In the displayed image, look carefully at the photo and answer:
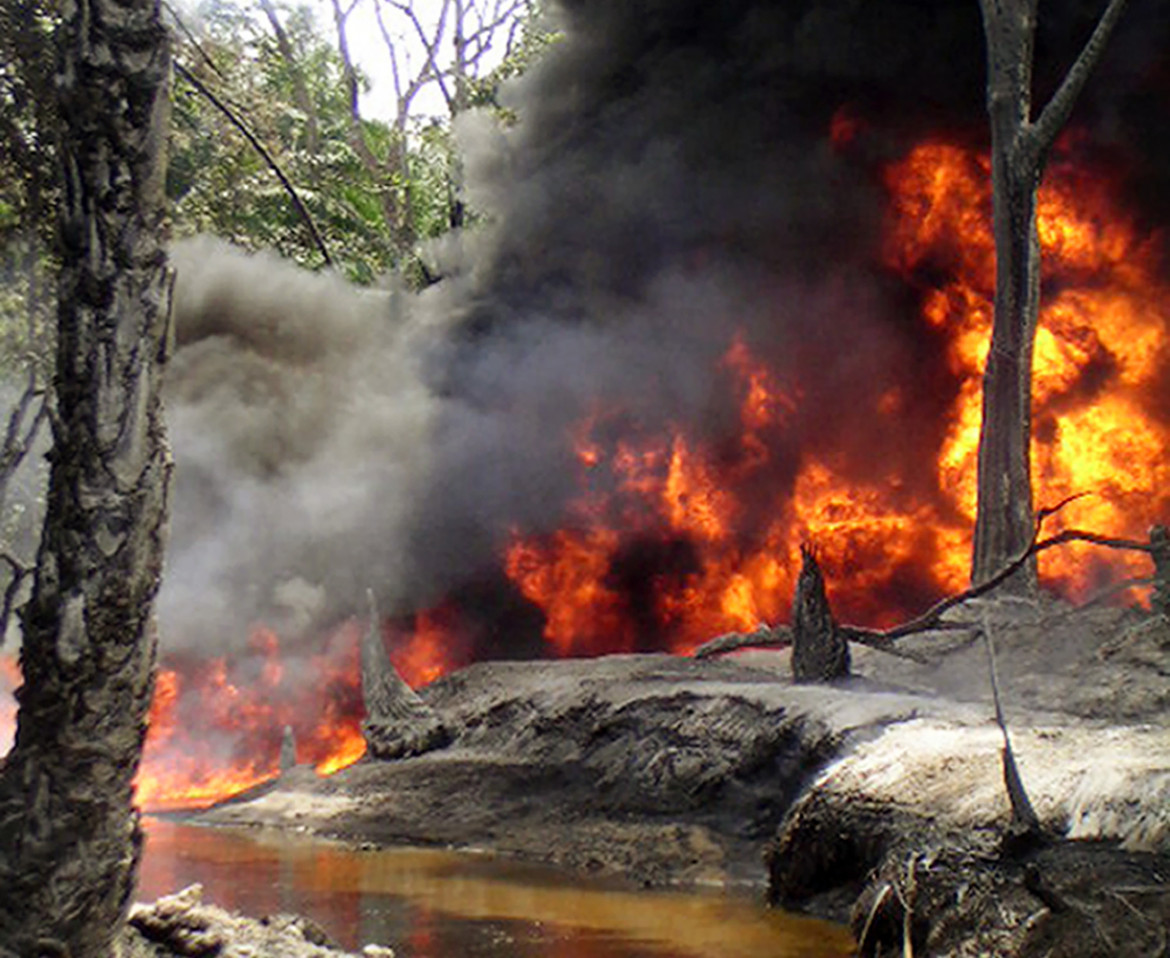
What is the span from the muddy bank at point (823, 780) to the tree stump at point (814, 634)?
32cm

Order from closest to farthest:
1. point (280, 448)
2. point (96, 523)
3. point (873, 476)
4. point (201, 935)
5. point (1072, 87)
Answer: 1. point (96, 523)
2. point (201, 935)
3. point (1072, 87)
4. point (280, 448)
5. point (873, 476)

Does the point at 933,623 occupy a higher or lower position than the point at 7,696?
higher

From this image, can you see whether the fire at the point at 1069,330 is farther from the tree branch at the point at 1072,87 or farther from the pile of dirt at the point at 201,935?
the pile of dirt at the point at 201,935

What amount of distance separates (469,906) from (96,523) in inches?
189

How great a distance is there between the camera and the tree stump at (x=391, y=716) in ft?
47.8

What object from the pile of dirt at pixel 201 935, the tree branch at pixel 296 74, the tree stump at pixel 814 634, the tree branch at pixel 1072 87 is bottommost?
the pile of dirt at pixel 201 935

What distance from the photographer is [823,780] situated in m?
8.95

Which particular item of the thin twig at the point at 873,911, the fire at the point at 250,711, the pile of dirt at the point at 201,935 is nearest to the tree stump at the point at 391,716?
the fire at the point at 250,711

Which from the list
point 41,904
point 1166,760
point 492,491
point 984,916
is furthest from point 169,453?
point 492,491

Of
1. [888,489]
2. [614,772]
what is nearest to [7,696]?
[614,772]

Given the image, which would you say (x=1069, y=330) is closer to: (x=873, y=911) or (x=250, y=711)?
(x=250, y=711)

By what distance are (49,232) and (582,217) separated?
35.0ft

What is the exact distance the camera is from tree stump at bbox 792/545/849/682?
1251cm

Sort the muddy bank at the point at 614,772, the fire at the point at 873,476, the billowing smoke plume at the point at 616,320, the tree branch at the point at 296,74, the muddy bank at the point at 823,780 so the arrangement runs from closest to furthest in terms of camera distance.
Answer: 1. the muddy bank at the point at 823,780
2. the muddy bank at the point at 614,772
3. the billowing smoke plume at the point at 616,320
4. the fire at the point at 873,476
5. the tree branch at the point at 296,74
